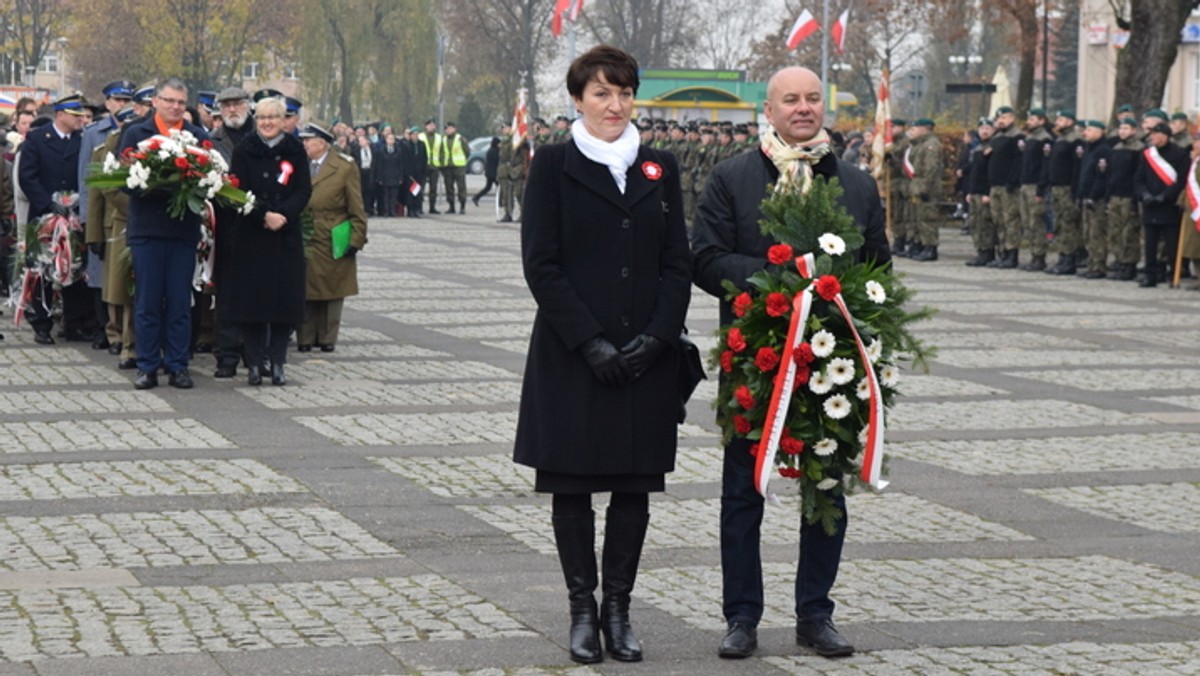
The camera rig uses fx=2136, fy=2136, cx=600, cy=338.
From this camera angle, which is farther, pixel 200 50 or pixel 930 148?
pixel 200 50

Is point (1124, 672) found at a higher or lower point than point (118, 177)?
lower

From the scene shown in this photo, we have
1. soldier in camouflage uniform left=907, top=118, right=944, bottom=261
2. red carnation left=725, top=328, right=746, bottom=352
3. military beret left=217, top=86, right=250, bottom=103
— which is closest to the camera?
red carnation left=725, top=328, right=746, bottom=352

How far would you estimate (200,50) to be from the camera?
61031 millimetres

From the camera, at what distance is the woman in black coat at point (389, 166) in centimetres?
4222

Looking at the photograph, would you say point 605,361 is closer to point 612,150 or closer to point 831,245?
point 612,150

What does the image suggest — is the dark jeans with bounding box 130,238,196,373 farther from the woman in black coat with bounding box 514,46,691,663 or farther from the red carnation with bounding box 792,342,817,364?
the red carnation with bounding box 792,342,817,364

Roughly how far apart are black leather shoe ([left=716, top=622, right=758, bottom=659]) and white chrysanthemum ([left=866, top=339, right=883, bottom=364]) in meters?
0.93

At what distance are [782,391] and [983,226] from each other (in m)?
23.5

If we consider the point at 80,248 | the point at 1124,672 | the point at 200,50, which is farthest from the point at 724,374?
the point at 200,50

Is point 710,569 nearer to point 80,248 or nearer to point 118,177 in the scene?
point 118,177

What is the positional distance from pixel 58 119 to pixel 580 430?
11.5 metres

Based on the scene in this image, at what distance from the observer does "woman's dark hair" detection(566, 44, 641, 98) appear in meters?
6.53

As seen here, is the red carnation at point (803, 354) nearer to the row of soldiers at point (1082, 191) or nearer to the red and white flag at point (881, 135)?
the row of soldiers at point (1082, 191)

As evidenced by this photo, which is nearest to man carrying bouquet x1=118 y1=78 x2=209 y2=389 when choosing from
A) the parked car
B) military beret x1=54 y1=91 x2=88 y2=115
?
military beret x1=54 y1=91 x2=88 y2=115
